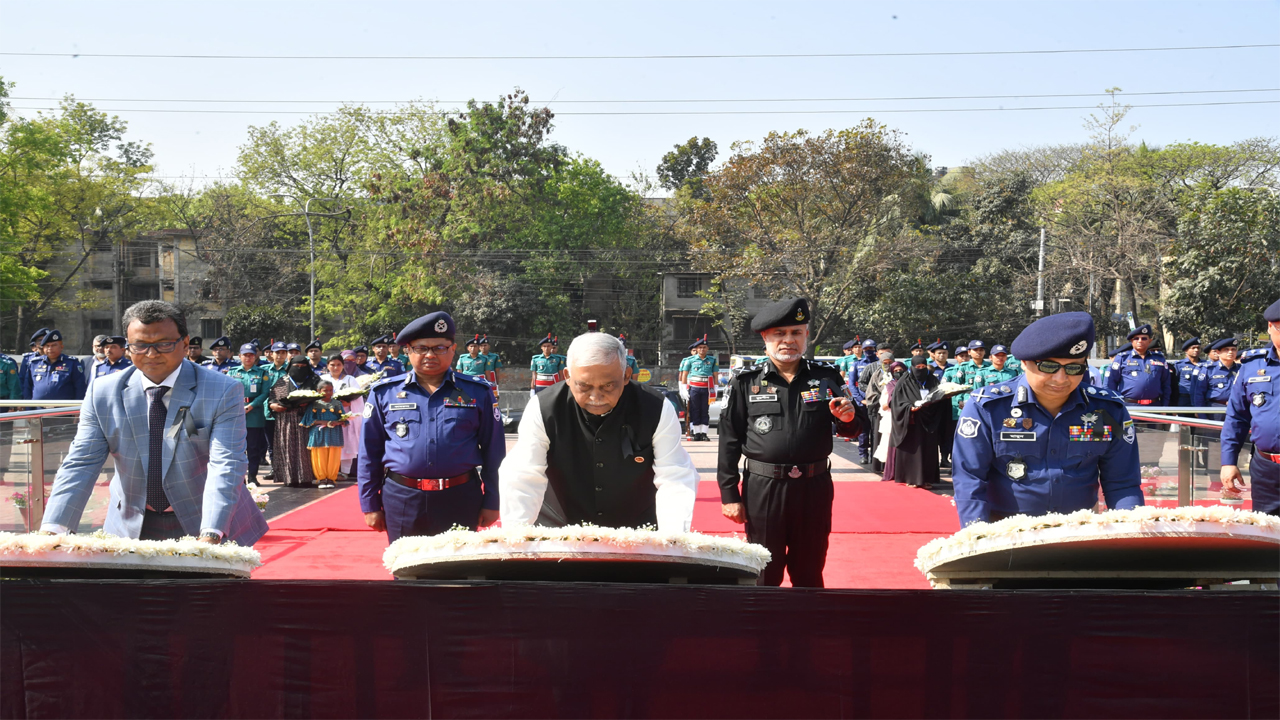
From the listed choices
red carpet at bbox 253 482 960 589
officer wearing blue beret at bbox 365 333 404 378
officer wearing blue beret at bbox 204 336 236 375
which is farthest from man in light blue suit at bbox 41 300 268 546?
officer wearing blue beret at bbox 365 333 404 378

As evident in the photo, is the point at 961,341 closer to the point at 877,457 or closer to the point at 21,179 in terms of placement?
the point at 877,457

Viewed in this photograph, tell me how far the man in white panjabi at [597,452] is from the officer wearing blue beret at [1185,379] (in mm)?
11040

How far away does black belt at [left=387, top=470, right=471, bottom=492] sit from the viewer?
369cm

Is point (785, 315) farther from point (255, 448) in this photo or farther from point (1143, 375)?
point (1143, 375)

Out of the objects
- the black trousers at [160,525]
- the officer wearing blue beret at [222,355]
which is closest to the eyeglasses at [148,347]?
the black trousers at [160,525]

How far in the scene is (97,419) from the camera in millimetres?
3006

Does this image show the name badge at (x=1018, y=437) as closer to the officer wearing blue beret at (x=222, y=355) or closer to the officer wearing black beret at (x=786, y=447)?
the officer wearing black beret at (x=786, y=447)

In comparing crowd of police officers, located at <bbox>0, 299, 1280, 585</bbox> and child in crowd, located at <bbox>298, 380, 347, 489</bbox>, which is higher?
crowd of police officers, located at <bbox>0, 299, 1280, 585</bbox>

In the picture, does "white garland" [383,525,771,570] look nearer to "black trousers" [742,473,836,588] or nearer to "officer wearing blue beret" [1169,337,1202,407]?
"black trousers" [742,473,836,588]

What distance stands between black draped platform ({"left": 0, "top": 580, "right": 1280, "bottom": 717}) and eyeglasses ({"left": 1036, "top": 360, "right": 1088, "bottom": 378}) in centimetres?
117

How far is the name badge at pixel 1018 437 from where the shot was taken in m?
3.01

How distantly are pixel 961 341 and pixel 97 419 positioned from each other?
97.2 ft

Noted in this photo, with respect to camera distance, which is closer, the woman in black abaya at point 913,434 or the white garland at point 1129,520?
the white garland at point 1129,520

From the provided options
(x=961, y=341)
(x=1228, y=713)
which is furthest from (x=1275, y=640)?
(x=961, y=341)
